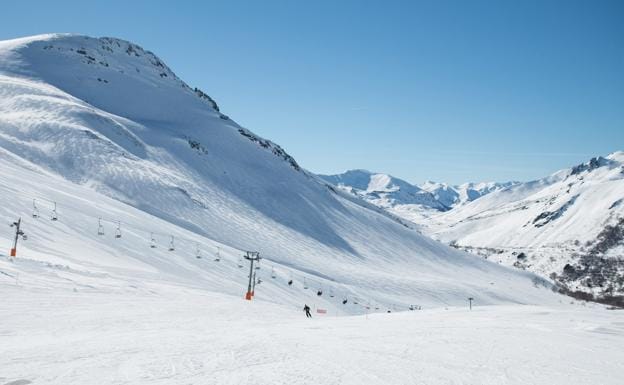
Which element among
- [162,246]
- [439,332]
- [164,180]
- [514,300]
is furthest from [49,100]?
[439,332]

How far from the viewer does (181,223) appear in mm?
112500

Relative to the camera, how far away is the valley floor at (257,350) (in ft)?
34.8

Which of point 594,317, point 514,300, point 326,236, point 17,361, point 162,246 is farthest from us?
point 326,236

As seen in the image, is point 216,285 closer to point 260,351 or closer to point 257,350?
point 257,350

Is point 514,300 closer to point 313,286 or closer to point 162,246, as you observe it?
point 313,286

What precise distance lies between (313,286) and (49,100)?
132755 millimetres

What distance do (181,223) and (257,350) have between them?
104 metres

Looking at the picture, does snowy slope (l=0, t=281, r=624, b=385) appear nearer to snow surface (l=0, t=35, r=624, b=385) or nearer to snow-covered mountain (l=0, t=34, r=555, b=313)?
snow surface (l=0, t=35, r=624, b=385)

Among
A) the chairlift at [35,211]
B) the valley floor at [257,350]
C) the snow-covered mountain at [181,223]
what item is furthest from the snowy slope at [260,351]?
the chairlift at [35,211]

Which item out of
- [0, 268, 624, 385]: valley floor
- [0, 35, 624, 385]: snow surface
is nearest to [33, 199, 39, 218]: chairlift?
[0, 35, 624, 385]: snow surface

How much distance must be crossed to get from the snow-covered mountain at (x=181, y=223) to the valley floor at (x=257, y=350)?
31.5 feet

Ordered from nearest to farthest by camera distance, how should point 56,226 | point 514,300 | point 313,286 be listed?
point 56,226 < point 313,286 < point 514,300

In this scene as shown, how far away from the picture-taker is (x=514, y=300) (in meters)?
121

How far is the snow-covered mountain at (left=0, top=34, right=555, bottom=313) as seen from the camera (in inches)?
2148
